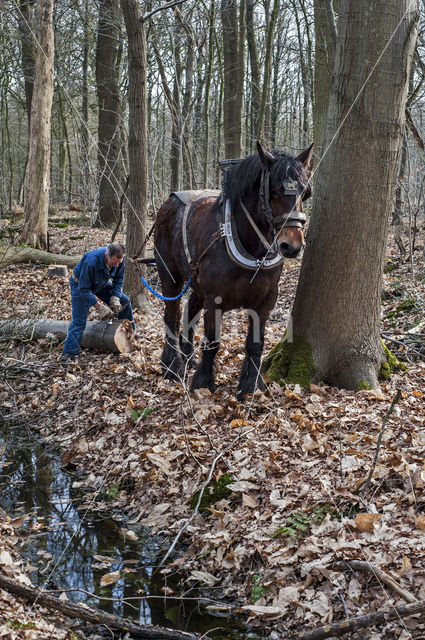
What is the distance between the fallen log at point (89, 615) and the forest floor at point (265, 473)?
0.08 meters

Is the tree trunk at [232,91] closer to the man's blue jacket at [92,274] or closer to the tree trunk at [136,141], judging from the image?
the tree trunk at [136,141]

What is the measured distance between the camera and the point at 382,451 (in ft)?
13.9

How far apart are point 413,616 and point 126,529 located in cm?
235

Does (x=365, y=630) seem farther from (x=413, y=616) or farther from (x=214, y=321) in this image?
(x=214, y=321)

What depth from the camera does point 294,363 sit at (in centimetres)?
551

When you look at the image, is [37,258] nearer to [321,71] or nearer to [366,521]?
[321,71]

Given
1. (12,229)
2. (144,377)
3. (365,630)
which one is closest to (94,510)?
(144,377)

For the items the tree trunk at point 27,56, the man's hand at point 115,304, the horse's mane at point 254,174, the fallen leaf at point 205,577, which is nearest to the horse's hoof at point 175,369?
the man's hand at point 115,304

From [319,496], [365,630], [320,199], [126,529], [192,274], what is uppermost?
[320,199]

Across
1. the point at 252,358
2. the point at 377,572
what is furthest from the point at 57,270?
the point at 377,572

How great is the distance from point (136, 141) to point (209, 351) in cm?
437

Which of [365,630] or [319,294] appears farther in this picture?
[319,294]

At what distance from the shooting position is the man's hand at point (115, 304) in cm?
785

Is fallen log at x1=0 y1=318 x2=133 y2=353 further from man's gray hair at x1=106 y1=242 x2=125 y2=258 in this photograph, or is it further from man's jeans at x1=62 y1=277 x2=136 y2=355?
man's gray hair at x1=106 y1=242 x2=125 y2=258
